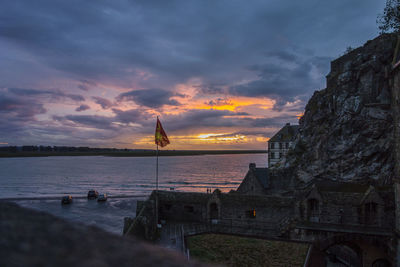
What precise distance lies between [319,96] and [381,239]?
30.7m

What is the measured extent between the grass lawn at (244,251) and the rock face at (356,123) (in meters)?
20.9

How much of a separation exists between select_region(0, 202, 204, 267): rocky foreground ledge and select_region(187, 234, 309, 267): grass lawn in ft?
59.6

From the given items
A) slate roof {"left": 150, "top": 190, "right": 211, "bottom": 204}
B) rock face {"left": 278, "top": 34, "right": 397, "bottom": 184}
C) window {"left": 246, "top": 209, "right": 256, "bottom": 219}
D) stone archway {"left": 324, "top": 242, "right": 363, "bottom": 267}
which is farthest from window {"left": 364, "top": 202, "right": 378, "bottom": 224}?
slate roof {"left": 150, "top": 190, "right": 211, "bottom": 204}

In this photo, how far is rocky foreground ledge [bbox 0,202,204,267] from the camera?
6.64 feet

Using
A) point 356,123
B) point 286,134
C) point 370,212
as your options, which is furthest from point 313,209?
point 286,134

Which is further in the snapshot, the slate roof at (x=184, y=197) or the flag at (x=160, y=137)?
the slate roof at (x=184, y=197)

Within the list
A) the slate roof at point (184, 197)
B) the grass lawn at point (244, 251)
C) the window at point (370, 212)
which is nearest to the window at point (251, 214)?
the slate roof at point (184, 197)

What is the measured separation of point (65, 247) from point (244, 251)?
21825 millimetres

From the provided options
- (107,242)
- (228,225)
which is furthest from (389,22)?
(107,242)

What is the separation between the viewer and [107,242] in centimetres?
249

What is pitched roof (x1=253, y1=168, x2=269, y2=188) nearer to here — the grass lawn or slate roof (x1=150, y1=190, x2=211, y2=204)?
slate roof (x1=150, y1=190, x2=211, y2=204)

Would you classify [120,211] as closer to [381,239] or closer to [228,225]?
[228,225]

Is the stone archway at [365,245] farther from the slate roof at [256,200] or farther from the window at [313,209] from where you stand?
the slate roof at [256,200]

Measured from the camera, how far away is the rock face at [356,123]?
3678 centimetres
